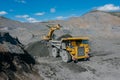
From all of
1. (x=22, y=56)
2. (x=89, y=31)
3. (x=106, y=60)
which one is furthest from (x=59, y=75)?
(x=89, y=31)

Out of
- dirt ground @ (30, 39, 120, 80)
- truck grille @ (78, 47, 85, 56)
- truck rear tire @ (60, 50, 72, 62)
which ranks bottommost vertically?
dirt ground @ (30, 39, 120, 80)

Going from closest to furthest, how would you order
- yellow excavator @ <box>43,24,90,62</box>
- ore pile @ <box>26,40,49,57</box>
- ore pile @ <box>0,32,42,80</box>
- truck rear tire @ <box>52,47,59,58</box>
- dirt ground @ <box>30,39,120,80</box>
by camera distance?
ore pile @ <box>0,32,42,80</box> < dirt ground @ <box>30,39,120,80</box> < yellow excavator @ <box>43,24,90,62</box> < truck rear tire @ <box>52,47,59,58</box> < ore pile @ <box>26,40,49,57</box>

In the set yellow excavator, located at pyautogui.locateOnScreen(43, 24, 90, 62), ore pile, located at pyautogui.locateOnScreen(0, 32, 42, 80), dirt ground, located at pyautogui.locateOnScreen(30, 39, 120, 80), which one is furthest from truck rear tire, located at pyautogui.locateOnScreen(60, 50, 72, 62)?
ore pile, located at pyautogui.locateOnScreen(0, 32, 42, 80)

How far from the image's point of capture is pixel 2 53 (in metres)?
11.1

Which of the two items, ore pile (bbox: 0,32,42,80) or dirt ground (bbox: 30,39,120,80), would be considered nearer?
ore pile (bbox: 0,32,42,80)

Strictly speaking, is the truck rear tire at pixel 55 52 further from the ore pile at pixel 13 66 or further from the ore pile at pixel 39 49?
the ore pile at pixel 13 66

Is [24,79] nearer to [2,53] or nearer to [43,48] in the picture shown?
[2,53]

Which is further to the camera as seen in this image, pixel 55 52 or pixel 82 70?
pixel 55 52

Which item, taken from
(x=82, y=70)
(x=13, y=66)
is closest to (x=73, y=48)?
(x=82, y=70)

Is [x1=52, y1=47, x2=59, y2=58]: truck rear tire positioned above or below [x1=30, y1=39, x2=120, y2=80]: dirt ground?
above

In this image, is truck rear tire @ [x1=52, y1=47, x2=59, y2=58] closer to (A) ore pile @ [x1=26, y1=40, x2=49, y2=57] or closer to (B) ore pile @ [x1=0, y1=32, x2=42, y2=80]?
(A) ore pile @ [x1=26, y1=40, x2=49, y2=57]

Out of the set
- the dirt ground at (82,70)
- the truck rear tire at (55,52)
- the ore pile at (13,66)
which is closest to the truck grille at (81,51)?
the dirt ground at (82,70)

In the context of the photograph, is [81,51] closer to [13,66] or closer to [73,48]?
[73,48]

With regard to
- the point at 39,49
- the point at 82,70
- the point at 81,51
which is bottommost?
the point at 82,70
